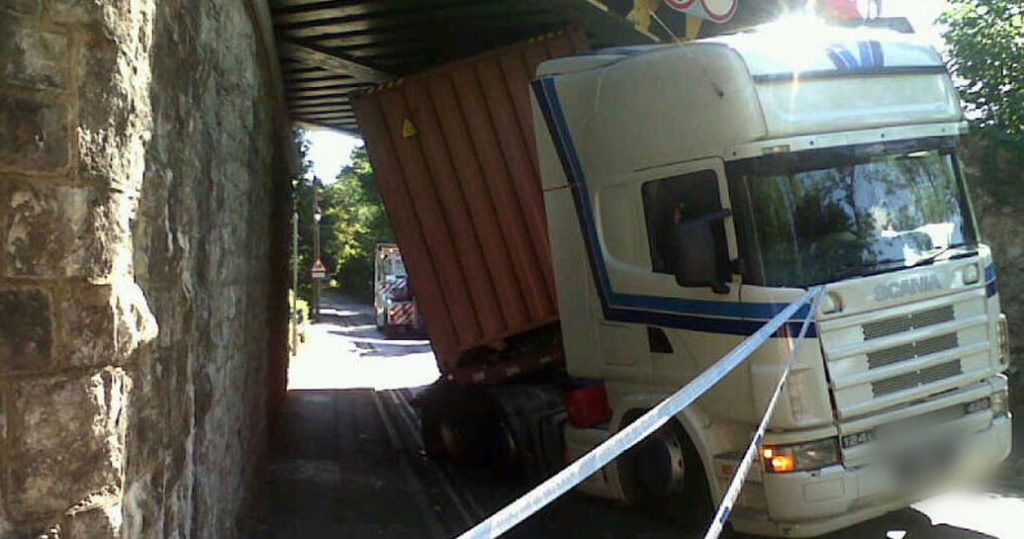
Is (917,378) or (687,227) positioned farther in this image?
(687,227)

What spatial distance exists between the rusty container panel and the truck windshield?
2.68m

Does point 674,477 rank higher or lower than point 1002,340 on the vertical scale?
lower

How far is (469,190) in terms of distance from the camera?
8.41m

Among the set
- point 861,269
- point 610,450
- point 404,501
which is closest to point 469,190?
point 404,501

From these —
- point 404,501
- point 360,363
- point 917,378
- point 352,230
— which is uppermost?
point 352,230

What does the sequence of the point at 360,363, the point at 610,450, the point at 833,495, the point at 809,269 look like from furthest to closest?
1. the point at 360,363
2. the point at 809,269
3. the point at 833,495
4. the point at 610,450

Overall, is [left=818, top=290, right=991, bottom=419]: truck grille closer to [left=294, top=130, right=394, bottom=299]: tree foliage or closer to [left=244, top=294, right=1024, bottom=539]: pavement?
[left=244, top=294, right=1024, bottom=539]: pavement

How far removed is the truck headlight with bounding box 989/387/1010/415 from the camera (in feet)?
19.3

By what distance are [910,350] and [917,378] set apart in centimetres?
18

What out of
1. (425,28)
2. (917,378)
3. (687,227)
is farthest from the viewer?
(425,28)

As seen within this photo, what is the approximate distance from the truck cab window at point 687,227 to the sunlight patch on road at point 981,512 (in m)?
2.45

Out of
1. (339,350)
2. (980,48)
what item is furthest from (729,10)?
(339,350)

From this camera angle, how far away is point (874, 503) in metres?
5.34

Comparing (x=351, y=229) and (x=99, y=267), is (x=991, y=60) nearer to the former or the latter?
(x=99, y=267)
